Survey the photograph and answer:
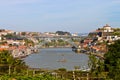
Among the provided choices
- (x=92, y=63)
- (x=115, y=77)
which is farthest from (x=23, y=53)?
(x=115, y=77)

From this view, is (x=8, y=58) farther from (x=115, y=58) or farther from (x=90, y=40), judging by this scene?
(x=90, y=40)

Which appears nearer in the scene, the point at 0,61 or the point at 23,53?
the point at 0,61

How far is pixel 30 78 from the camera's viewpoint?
6.30 meters

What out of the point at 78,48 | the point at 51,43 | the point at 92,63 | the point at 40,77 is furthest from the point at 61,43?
the point at 40,77

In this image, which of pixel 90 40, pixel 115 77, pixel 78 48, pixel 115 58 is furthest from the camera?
pixel 90 40

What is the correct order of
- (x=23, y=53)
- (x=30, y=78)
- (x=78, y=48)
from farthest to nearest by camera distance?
(x=78, y=48)
(x=23, y=53)
(x=30, y=78)

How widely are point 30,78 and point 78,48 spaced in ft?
216

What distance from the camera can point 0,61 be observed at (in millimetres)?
13984

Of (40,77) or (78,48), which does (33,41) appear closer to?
Result: (78,48)

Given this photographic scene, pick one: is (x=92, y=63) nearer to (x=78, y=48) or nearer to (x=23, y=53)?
(x=23, y=53)

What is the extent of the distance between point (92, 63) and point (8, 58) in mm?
3043

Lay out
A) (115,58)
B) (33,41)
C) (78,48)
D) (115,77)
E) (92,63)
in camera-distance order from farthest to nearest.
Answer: (33,41), (78,48), (92,63), (115,58), (115,77)

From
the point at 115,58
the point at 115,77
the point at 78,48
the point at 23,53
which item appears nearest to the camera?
the point at 115,77

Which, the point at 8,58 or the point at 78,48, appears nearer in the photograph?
the point at 8,58
